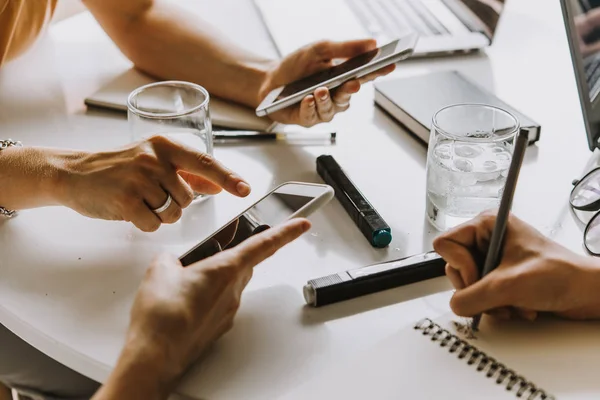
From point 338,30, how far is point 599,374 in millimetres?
820

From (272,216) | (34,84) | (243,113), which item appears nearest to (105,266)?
(272,216)

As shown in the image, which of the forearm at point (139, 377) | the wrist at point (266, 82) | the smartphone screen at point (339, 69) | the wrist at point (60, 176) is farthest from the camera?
the wrist at point (266, 82)

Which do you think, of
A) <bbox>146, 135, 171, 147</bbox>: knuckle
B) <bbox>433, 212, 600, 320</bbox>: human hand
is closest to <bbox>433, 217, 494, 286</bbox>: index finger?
<bbox>433, 212, 600, 320</bbox>: human hand

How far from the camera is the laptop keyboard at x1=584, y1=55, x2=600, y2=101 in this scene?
873mm

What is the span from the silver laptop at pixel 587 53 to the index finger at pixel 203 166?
0.44 meters

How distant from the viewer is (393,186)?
0.86 m

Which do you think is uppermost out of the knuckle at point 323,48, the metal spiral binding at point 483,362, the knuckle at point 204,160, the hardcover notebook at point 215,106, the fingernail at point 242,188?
the knuckle at point 323,48

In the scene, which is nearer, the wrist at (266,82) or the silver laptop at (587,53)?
the silver laptop at (587,53)

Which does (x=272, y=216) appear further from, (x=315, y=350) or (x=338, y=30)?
(x=338, y=30)

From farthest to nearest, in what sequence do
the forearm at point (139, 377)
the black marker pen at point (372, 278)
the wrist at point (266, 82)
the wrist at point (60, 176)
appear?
the wrist at point (266, 82), the wrist at point (60, 176), the black marker pen at point (372, 278), the forearm at point (139, 377)

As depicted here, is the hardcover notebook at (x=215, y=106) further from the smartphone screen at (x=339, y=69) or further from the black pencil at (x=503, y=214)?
the black pencil at (x=503, y=214)

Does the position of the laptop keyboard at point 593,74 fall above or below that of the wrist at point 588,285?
above

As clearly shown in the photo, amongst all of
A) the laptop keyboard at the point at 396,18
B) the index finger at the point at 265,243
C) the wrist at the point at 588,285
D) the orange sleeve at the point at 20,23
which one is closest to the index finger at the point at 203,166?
the index finger at the point at 265,243

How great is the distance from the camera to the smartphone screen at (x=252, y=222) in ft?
2.26
